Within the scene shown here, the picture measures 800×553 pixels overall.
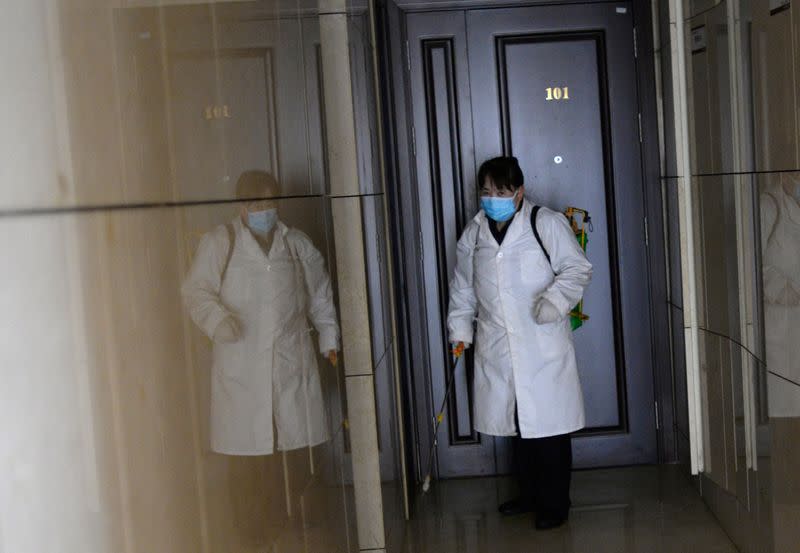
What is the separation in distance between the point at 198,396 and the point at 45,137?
22.5 inches

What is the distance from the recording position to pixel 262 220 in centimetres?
195

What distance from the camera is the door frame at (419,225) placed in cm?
472

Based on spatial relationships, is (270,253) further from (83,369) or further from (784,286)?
(784,286)

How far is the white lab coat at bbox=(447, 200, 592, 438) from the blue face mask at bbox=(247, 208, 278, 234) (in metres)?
2.30

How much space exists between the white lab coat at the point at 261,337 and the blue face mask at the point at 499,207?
1728 millimetres

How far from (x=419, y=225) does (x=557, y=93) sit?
0.90 m

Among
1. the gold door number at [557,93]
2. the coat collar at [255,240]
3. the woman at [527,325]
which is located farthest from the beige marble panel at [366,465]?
the gold door number at [557,93]

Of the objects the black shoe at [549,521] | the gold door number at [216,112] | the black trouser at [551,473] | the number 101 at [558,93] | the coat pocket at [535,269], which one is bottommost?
the black shoe at [549,521]

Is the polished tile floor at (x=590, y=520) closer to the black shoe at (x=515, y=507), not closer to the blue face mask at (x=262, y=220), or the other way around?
the black shoe at (x=515, y=507)

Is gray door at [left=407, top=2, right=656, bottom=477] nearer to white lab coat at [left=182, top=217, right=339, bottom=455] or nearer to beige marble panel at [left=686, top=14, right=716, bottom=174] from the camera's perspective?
beige marble panel at [left=686, top=14, right=716, bottom=174]

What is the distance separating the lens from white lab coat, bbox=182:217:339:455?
155cm

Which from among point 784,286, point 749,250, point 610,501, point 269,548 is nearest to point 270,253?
point 269,548

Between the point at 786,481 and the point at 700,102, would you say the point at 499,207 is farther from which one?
the point at 786,481

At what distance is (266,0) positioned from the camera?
7.07 feet
